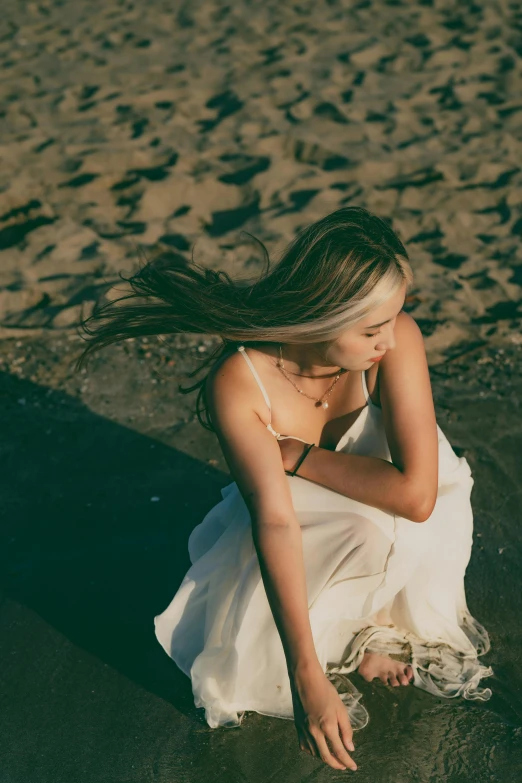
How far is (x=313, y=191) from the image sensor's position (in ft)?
16.5

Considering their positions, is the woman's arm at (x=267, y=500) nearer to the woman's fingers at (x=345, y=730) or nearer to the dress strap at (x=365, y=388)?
the woman's fingers at (x=345, y=730)

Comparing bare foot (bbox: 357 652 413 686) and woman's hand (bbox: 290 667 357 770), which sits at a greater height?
woman's hand (bbox: 290 667 357 770)

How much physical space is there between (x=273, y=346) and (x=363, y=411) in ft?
1.07

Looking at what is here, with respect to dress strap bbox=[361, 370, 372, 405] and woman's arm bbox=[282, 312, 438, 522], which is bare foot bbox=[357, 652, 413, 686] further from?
dress strap bbox=[361, 370, 372, 405]

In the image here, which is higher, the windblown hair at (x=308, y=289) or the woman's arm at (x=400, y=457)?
the windblown hair at (x=308, y=289)

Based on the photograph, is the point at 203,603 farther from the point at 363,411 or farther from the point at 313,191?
the point at 313,191

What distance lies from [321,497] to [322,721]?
1.95 feet

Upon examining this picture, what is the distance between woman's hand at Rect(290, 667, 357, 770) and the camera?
1866mm

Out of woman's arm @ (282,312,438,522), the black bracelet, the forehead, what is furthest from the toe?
the forehead

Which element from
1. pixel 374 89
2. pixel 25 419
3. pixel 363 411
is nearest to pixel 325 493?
pixel 363 411

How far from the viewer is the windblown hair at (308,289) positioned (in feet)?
6.88

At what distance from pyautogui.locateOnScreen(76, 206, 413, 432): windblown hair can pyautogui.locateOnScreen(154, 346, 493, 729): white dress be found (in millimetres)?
140

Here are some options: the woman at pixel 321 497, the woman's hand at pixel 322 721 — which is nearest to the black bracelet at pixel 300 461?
the woman at pixel 321 497

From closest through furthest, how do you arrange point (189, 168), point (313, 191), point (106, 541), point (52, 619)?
point (52, 619) → point (106, 541) → point (313, 191) → point (189, 168)
